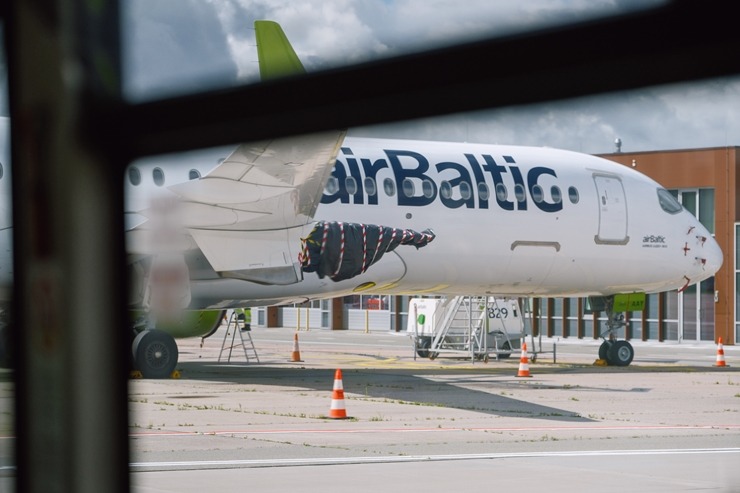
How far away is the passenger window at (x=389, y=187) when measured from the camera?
64.0ft

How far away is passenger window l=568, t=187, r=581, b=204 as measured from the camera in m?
21.6

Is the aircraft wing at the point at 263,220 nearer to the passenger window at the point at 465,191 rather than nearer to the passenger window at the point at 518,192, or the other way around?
the passenger window at the point at 465,191

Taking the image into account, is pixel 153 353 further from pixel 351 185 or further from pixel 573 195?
pixel 573 195

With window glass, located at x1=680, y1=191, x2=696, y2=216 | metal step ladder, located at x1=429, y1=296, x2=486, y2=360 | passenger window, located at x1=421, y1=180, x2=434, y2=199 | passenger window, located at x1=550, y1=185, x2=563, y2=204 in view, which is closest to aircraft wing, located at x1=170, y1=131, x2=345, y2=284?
passenger window, located at x1=421, y1=180, x2=434, y2=199

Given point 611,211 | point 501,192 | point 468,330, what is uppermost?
point 501,192

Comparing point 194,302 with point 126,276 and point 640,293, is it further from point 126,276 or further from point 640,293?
point 126,276

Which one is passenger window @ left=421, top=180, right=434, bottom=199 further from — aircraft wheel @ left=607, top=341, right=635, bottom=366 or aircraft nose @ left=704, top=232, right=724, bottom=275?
aircraft wheel @ left=607, top=341, right=635, bottom=366

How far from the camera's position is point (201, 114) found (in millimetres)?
2170

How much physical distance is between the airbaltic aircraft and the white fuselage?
25 mm

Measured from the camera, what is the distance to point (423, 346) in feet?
102

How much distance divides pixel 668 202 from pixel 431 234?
560cm

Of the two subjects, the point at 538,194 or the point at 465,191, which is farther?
the point at 538,194

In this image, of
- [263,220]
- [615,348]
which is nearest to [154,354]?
[263,220]

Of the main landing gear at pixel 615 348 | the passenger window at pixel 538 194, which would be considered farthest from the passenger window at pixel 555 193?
the main landing gear at pixel 615 348
